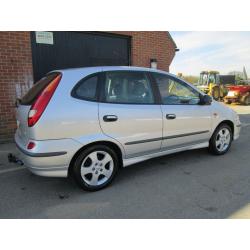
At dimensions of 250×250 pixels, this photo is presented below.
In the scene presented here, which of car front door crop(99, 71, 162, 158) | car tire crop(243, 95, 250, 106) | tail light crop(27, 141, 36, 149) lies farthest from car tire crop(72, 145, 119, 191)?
car tire crop(243, 95, 250, 106)

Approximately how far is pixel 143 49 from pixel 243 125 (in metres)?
4.01

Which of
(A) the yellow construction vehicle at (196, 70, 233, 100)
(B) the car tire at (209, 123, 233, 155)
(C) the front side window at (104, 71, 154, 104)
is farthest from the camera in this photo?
(A) the yellow construction vehicle at (196, 70, 233, 100)

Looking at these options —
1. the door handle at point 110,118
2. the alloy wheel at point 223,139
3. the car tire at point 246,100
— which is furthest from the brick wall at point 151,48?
the car tire at point 246,100

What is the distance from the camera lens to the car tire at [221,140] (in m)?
4.53

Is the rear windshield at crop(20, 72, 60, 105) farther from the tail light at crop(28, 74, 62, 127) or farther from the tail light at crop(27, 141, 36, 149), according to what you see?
the tail light at crop(27, 141, 36, 149)

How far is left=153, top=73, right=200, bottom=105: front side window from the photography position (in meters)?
3.81

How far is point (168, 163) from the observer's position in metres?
4.30

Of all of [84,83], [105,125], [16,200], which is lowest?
[16,200]

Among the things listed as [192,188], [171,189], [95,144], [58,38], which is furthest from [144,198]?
[58,38]

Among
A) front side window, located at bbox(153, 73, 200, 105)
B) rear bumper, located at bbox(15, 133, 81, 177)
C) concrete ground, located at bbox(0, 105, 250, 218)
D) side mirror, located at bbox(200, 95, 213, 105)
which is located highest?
front side window, located at bbox(153, 73, 200, 105)

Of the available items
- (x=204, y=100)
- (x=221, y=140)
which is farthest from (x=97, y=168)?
(x=221, y=140)

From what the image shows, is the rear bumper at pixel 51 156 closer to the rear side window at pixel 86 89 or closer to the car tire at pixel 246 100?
the rear side window at pixel 86 89

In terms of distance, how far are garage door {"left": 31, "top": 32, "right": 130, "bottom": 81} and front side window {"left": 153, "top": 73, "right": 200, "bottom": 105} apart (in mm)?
3191

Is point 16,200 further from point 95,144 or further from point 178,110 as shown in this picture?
point 178,110
